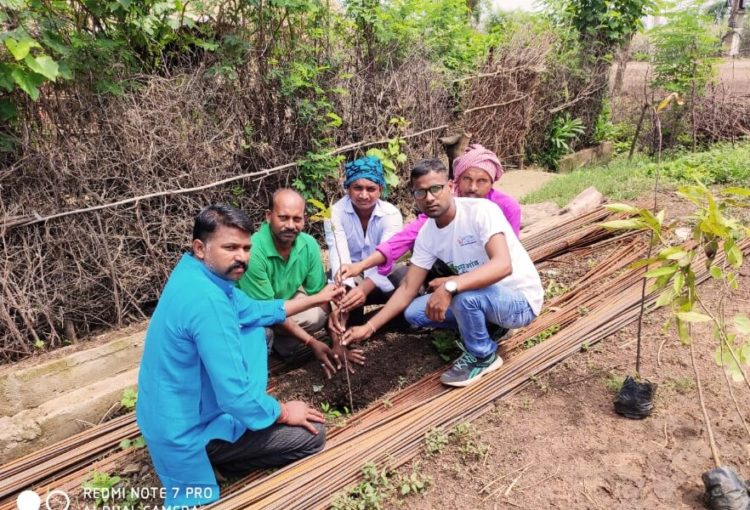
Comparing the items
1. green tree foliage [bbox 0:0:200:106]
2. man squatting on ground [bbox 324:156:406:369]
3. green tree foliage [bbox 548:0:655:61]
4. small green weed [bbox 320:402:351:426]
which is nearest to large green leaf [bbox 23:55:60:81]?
green tree foliage [bbox 0:0:200:106]

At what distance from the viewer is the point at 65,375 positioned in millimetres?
3443

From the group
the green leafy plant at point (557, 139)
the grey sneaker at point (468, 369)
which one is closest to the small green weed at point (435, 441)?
the grey sneaker at point (468, 369)

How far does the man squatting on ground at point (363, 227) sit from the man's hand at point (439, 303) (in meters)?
0.73

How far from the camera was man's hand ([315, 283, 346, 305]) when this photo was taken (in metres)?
2.99

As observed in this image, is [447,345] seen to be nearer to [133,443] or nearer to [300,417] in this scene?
[300,417]

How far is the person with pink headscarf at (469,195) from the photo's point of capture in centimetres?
336

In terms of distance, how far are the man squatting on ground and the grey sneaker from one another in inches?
31.8

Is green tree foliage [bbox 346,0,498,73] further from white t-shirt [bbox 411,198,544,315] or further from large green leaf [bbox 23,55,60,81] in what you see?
white t-shirt [bbox 411,198,544,315]

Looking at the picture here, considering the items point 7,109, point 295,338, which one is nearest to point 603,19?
point 295,338

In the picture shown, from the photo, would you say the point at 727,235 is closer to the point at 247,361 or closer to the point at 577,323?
the point at 577,323

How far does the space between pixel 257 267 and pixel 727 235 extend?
2412mm

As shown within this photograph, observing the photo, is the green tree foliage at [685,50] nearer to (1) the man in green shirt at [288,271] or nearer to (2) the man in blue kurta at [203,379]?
(1) the man in green shirt at [288,271]

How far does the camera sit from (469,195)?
340 centimetres

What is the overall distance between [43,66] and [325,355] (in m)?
2.44
